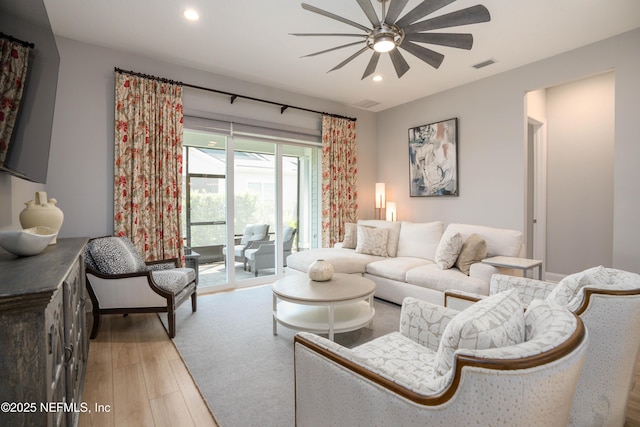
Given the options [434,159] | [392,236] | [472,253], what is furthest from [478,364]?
[434,159]

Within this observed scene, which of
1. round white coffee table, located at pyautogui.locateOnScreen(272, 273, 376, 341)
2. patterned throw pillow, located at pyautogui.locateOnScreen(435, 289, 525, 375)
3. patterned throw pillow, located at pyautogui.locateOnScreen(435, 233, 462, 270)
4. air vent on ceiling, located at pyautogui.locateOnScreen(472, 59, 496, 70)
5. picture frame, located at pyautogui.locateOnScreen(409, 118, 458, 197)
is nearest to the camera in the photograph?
patterned throw pillow, located at pyautogui.locateOnScreen(435, 289, 525, 375)

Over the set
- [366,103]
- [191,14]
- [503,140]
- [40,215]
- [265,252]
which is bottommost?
[265,252]

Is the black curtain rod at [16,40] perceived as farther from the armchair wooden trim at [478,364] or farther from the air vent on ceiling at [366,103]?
the air vent on ceiling at [366,103]

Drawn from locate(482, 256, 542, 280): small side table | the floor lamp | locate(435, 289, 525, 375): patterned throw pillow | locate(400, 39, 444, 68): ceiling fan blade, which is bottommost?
locate(482, 256, 542, 280): small side table

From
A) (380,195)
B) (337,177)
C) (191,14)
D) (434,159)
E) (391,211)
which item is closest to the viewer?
(191,14)

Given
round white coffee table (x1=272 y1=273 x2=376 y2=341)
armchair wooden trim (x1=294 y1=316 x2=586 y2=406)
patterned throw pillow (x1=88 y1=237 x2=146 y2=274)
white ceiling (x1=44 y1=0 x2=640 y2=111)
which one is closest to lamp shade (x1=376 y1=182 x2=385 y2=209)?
white ceiling (x1=44 y1=0 x2=640 y2=111)

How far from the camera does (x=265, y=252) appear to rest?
15.4ft

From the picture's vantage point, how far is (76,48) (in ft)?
10.6

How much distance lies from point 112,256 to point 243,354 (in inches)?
59.0

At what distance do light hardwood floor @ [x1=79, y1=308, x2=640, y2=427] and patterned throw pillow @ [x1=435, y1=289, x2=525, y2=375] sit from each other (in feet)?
4.46

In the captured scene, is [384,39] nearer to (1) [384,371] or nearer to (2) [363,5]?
(2) [363,5]

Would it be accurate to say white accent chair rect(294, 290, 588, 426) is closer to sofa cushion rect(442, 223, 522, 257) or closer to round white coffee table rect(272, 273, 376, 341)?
round white coffee table rect(272, 273, 376, 341)

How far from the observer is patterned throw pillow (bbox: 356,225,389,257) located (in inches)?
164

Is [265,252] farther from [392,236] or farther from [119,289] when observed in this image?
[119,289]
